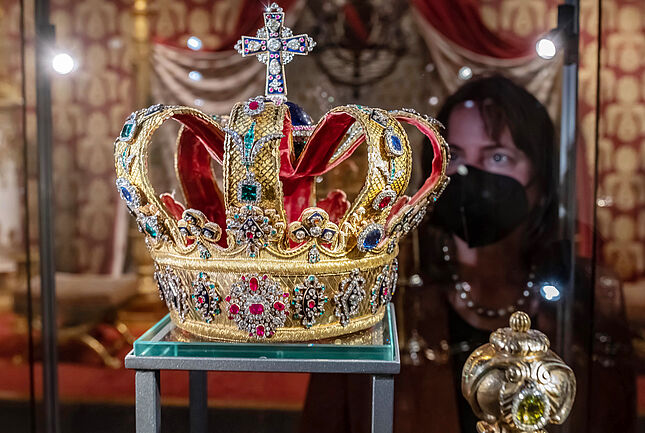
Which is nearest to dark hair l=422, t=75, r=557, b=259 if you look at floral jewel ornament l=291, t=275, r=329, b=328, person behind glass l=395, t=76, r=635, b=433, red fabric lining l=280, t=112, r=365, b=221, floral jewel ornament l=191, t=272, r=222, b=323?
person behind glass l=395, t=76, r=635, b=433

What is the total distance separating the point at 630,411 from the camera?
4.81ft

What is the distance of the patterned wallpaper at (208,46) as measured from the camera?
142 cm

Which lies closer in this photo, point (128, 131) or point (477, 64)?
point (128, 131)

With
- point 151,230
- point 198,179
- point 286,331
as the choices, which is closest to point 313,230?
point 286,331

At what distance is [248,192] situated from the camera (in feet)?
3.02

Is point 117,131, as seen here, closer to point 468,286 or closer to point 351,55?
point 351,55

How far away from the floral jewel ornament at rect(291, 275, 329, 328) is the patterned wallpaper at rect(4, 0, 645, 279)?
0.64 metres

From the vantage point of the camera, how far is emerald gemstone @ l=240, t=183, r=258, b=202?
918 mm

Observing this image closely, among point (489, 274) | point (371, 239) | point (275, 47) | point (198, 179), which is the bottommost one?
point (489, 274)

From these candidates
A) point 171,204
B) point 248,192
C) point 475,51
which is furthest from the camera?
point 475,51

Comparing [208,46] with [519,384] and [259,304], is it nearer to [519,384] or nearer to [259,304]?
[259,304]

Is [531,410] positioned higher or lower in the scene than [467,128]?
lower

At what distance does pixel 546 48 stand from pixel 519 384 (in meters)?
0.97

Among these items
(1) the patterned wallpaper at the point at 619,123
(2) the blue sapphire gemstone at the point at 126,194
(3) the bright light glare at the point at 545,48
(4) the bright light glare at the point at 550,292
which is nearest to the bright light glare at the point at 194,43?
(2) the blue sapphire gemstone at the point at 126,194
